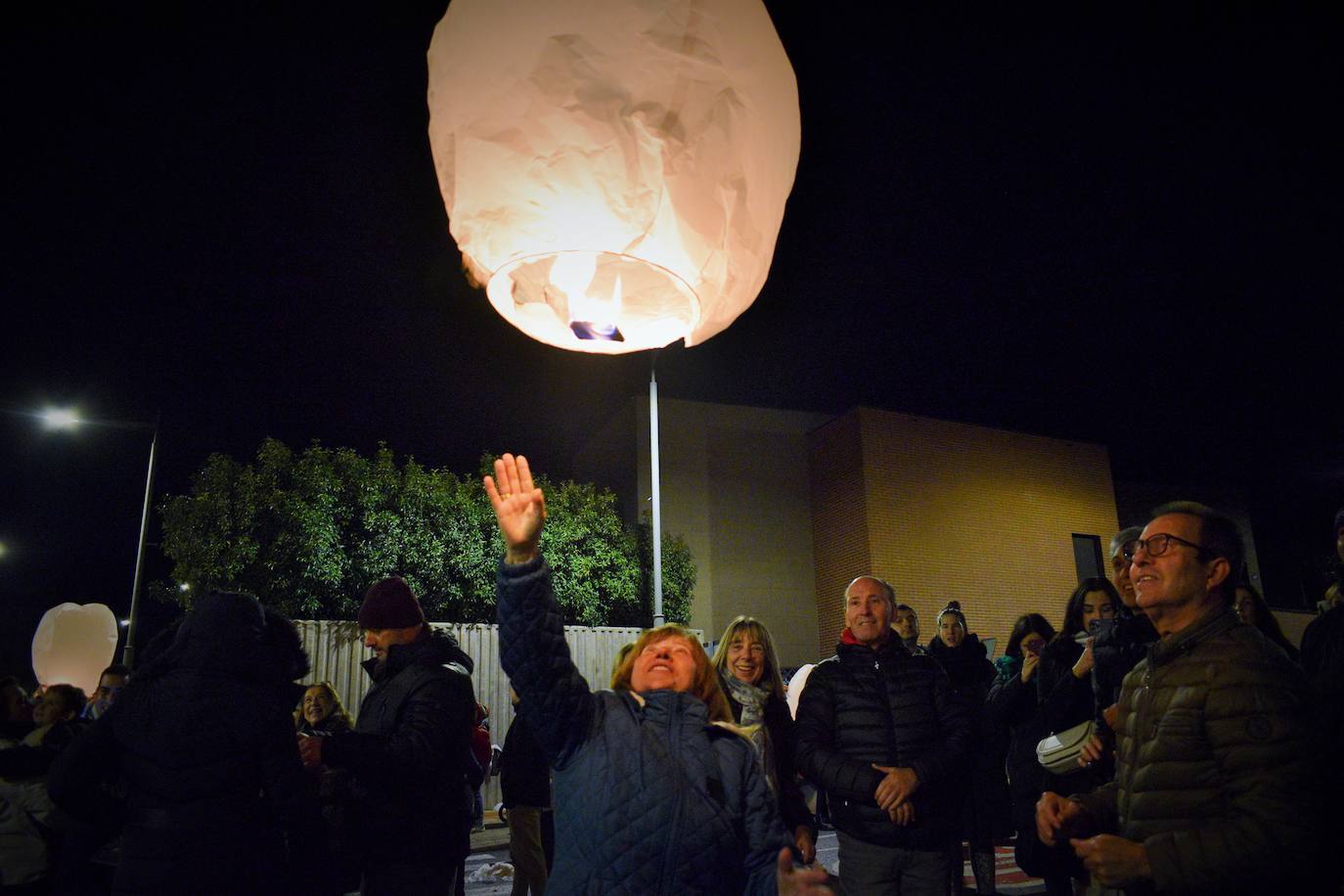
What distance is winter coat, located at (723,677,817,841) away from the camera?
4211mm

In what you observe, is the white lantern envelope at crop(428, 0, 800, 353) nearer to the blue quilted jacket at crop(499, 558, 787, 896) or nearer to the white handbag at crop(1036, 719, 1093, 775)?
the blue quilted jacket at crop(499, 558, 787, 896)

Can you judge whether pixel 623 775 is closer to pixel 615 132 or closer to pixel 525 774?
pixel 615 132

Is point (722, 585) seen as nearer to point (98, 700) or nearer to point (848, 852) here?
point (98, 700)

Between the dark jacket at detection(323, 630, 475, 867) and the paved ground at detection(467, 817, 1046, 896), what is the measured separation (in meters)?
4.54

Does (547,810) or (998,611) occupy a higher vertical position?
(998,611)

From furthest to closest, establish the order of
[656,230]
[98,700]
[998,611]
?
[998,611], [98,700], [656,230]

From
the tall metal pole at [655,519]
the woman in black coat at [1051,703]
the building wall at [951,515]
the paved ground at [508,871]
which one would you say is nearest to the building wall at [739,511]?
the building wall at [951,515]

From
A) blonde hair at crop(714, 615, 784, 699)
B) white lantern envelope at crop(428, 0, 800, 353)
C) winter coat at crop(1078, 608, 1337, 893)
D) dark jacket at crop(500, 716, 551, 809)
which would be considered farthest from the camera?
dark jacket at crop(500, 716, 551, 809)

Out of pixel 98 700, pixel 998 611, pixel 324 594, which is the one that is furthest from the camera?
pixel 998 611

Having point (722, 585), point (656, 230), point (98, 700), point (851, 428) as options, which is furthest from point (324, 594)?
point (656, 230)

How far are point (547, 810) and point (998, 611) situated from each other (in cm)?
1450

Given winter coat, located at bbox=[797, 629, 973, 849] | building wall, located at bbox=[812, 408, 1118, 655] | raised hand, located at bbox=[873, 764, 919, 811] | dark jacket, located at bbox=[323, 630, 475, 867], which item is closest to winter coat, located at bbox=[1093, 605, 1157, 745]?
winter coat, located at bbox=[797, 629, 973, 849]

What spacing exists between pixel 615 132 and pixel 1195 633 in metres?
2.29

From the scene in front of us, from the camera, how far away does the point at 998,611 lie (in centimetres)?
1783
